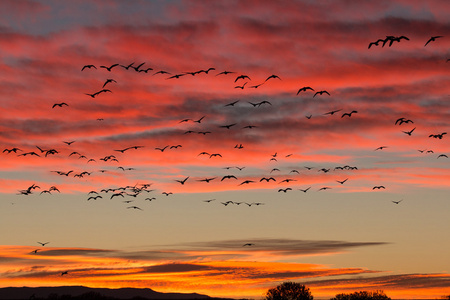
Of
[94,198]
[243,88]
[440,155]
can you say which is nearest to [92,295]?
A: [94,198]

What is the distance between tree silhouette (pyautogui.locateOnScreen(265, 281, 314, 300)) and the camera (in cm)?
11175

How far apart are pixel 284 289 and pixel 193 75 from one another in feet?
206

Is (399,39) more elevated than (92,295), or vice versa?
(399,39)

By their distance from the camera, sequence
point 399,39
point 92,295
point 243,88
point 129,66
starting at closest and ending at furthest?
point 399,39
point 129,66
point 243,88
point 92,295

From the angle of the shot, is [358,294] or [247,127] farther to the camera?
[358,294]

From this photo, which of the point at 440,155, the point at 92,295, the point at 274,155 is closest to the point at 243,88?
the point at 274,155

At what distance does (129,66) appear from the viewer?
57.9 m

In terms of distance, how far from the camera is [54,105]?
7006 cm

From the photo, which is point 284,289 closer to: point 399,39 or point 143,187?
point 143,187

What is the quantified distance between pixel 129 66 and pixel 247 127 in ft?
83.7

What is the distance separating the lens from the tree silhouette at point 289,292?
112m

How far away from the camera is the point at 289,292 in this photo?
113m

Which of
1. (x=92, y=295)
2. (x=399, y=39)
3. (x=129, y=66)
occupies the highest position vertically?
(x=129, y=66)

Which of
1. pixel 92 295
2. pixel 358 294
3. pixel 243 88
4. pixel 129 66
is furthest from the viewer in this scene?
pixel 358 294
